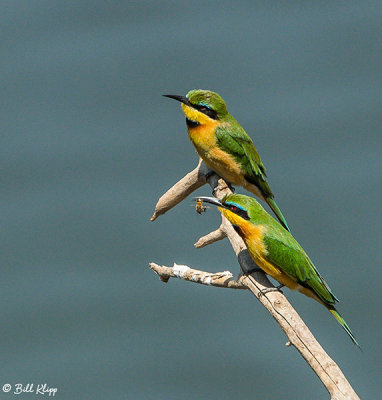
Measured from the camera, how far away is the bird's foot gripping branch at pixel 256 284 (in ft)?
13.5

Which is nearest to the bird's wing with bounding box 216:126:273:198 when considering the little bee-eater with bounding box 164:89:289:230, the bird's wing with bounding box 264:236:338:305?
the little bee-eater with bounding box 164:89:289:230

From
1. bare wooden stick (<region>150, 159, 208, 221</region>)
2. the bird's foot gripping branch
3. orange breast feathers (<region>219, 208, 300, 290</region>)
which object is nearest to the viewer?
the bird's foot gripping branch

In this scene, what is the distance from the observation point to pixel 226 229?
552 centimetres

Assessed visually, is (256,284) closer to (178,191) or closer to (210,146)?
(178,191)

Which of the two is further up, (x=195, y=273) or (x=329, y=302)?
(x=195, y=273)

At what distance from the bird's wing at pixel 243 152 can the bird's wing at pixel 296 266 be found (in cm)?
123

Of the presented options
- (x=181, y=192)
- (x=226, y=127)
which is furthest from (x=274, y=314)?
(x=226, y=127)

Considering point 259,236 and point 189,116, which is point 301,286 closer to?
point 259,236

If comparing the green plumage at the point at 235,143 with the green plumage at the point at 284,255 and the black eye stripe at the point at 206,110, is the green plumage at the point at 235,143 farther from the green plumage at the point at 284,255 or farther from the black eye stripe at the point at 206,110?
the green plumage at the point at 284,255

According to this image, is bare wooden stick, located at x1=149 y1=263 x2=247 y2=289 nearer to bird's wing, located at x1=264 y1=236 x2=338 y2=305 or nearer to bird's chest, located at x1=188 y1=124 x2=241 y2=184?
bird's wing, located at x1=264 y1=236 x2=338 y2=305

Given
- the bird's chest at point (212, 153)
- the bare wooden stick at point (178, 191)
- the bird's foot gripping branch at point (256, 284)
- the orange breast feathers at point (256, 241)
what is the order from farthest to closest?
the bird's chest at point (212, 153), the bare wooden stick at point (178, 191), the orange breast feathers at point (256, 241), the bird's foot gripping branch at point (256, 284)

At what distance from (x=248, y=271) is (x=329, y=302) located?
1.83ft

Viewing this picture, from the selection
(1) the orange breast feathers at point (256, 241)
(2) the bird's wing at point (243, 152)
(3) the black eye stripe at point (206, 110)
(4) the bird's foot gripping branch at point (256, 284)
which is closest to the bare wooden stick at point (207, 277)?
(4) the bird's foot gripping branch at point (256, 284)

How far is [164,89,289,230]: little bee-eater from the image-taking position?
6.22m
